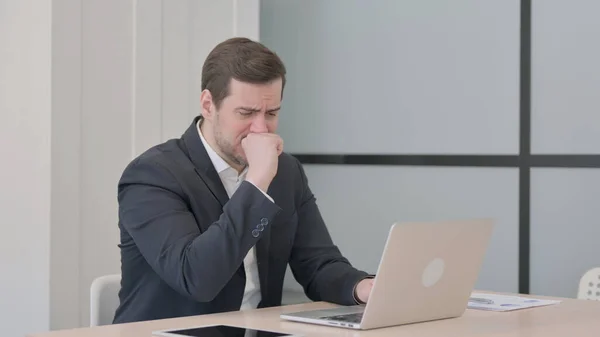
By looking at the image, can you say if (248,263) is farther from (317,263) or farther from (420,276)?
(420,276)

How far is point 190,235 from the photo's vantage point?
2.04 metres

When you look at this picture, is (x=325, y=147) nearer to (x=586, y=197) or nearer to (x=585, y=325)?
(x=586, y=197)


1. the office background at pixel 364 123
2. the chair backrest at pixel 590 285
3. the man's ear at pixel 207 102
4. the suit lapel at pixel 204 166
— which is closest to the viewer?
the suit lapel at pixel 204 166

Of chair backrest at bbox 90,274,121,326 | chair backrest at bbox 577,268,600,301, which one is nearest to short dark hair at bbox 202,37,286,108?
chair backrest at bbox 90,274,121,326

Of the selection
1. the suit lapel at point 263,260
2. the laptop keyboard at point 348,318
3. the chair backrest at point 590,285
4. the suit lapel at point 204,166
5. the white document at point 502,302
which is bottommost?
the chair backrest at point 590,285

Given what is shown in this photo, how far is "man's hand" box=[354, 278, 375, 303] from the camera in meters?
2.17

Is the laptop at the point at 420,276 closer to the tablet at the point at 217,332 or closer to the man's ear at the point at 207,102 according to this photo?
the tablet at the point at 217,332

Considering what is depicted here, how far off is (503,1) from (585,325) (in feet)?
5.48

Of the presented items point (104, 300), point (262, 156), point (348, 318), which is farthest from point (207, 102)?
point (348, 318)

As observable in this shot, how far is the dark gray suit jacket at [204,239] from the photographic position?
1.99m

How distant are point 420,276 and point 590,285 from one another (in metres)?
1.20

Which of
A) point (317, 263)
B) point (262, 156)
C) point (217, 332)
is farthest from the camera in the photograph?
point (317, 263)

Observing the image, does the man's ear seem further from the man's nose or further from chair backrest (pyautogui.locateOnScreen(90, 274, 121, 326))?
chair backrest (pyautogui.locateOnScreen(90, 274, 121, 326))

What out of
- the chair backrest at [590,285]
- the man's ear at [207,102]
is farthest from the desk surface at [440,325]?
the chair backrest at [590,285]
